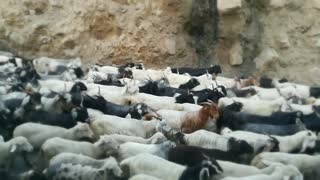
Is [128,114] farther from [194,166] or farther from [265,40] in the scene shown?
[265,40]

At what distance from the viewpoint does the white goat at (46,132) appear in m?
6.85

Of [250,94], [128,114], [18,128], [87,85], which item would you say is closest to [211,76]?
[250,94]

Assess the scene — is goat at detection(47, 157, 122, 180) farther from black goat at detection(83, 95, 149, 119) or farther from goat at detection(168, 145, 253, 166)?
black goat at detection(83, 95, 149, 119)

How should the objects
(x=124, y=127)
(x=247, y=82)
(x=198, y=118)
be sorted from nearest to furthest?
(x=124, y=127)
(x=198, y=118)
(x=247, y=82)

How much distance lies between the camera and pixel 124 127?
7.27 metres

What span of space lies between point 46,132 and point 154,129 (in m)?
1.17

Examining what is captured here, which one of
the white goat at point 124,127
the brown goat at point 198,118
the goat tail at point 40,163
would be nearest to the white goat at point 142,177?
the goat tail at point 40,163

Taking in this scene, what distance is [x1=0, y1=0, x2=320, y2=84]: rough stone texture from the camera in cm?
1262

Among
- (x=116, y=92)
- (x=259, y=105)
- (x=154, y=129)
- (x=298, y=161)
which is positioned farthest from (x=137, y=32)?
(x=298, y=161)

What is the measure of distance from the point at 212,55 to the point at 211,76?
208 centimetres

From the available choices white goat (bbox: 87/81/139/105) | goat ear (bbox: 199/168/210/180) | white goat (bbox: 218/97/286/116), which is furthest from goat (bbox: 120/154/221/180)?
white goat (bbox: 87/81/139/105)

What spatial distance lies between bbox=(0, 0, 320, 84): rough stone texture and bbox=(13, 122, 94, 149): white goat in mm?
5646

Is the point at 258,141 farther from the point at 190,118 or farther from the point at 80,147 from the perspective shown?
the point at 80,147

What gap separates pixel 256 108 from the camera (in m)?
8.46
